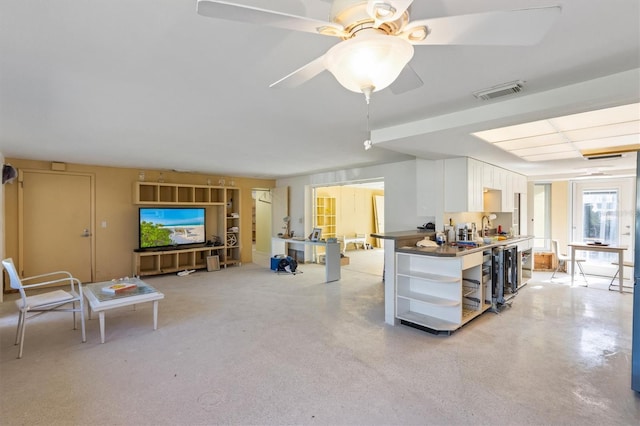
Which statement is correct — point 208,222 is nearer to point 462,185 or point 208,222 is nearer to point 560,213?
point 462,185

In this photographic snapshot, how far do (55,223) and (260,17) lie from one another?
20.9ft

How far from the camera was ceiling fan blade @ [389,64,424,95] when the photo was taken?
1.39m

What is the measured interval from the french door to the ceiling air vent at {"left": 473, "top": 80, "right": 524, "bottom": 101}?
5791 mm

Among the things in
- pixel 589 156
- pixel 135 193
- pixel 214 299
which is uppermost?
pixel 589 156

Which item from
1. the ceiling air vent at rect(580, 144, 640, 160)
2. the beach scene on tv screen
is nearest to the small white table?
the beach scene on tv screen

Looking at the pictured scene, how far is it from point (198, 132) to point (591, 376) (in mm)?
4405

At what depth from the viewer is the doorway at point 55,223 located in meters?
5.12

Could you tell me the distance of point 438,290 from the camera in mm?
3582

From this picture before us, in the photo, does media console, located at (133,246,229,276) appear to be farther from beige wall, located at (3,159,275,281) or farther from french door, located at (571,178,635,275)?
french door, located at (571,178,635,275)

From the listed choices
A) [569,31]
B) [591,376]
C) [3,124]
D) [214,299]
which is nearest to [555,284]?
[591,376]

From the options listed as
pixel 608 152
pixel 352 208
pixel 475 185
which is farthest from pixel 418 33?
pixel 352 208

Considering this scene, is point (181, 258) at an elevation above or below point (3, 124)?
below

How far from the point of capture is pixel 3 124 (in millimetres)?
3102

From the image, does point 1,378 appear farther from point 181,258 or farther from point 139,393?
point 181,258
